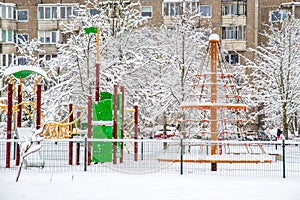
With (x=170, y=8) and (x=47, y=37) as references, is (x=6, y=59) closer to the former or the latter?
(x=47, y=37)

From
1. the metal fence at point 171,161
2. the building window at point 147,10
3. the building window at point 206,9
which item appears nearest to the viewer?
the metal fence at point 171,161

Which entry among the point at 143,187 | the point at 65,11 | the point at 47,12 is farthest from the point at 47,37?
the point at 143,187

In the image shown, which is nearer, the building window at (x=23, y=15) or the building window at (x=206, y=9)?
the building window at (x=206, y=9)

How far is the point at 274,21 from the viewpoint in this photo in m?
58.5

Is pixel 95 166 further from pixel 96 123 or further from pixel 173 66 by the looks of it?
pixel 173 66

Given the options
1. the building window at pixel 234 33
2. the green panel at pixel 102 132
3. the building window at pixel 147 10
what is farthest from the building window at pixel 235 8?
the green panel at pixel 102 132

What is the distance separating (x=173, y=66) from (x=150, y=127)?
11.6 m

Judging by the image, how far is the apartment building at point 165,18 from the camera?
5628 centimetres

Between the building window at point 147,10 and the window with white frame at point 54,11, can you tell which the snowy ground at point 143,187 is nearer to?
the building window at point 147,10

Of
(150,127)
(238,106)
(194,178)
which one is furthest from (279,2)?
(194,178)

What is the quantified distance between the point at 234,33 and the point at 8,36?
23.7 metres

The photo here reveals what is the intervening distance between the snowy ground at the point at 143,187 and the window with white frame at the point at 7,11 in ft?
147

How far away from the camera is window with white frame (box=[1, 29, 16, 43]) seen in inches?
2349

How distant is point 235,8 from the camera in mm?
56594
